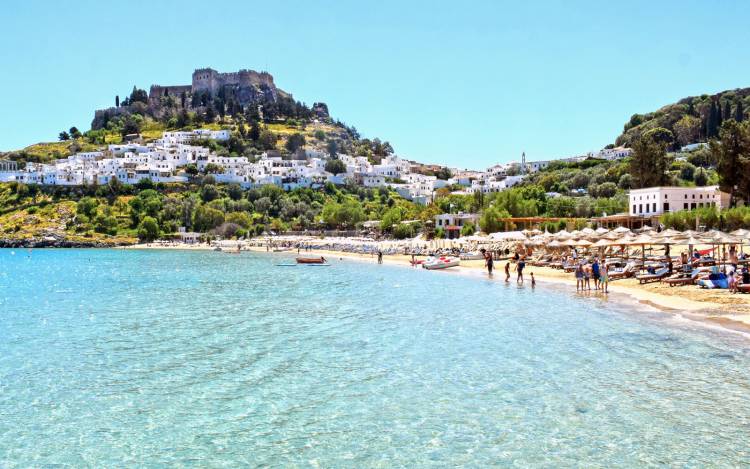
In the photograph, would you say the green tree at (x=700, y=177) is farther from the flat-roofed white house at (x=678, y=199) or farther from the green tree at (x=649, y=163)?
the flat-roofed white house at (x=678, y=199)

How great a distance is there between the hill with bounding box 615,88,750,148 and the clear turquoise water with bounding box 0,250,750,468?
108 meters

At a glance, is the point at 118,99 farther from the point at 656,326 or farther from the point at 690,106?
the point at 656,326

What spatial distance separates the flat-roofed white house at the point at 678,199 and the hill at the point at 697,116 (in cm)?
5771

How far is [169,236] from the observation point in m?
104

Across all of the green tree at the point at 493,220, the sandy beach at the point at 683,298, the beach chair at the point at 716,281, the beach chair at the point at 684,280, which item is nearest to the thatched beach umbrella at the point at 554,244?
the sandy beach at the point at 683,298

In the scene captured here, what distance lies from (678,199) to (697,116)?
3462 inches

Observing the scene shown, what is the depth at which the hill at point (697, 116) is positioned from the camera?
122 meters

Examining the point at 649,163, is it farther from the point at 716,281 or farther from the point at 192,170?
the point at 192,170

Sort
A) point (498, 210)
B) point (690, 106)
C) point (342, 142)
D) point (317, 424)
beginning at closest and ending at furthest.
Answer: point (317, 424) < point (498, 210) < point (690, 106) < point (342, 142)

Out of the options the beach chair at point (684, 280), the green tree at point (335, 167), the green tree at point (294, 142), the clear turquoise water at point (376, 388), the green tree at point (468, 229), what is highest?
the green tree at point (294, 142)

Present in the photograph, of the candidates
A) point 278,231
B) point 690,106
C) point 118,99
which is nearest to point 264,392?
point 278,231

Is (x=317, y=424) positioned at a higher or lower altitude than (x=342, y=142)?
lower

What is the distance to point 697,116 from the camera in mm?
135375

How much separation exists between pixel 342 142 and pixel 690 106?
92541 mm
